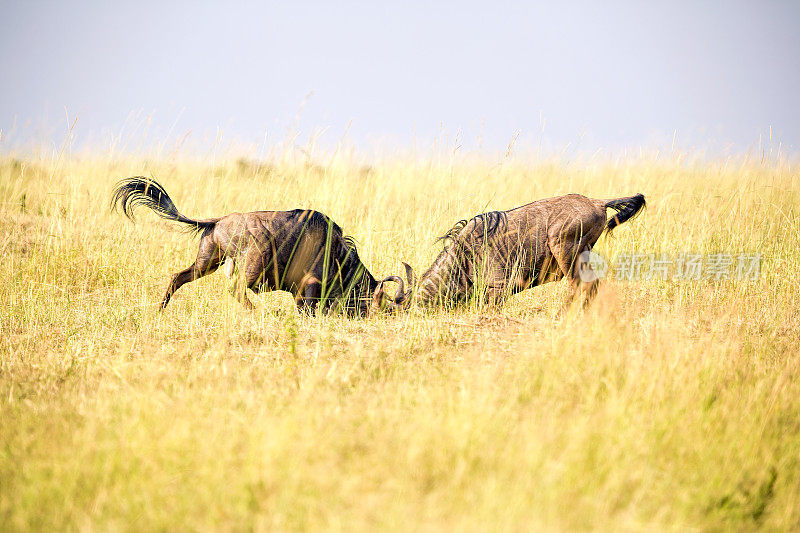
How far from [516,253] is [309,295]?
1.91m

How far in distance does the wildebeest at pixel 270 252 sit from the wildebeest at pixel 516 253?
49 cm

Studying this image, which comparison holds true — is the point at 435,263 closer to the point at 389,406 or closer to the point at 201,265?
the point at 201,265

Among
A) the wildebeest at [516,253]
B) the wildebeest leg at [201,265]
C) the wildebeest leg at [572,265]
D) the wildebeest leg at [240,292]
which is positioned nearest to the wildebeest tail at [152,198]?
the wildebeest leg at [201,265]

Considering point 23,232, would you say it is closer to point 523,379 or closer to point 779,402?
point 523,379

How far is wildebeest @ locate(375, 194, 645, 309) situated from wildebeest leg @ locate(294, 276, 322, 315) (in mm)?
558

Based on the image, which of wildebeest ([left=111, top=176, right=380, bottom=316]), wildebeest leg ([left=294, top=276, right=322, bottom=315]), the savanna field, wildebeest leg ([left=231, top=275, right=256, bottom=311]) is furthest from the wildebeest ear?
wildebeest leg ([left=231, top=275, right=256, bottom=311])

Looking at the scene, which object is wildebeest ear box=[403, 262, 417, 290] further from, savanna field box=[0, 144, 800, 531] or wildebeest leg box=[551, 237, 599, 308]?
wildebeest leg box=[551, 237, 599, 308]

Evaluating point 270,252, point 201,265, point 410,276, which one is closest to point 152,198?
point 201,265

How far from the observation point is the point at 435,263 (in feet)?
19.4

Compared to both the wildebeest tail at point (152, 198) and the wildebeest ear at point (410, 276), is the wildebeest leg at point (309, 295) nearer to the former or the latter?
the wildebeest ear at point (410, 276)

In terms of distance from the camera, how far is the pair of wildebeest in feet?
17.8

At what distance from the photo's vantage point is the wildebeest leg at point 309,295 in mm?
5762

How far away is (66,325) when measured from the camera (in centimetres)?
505

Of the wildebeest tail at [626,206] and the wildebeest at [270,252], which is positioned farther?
the wildebeest tail at [626,206]
